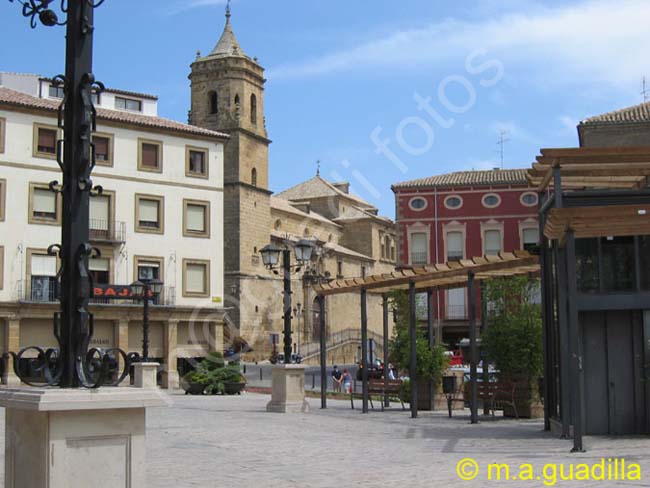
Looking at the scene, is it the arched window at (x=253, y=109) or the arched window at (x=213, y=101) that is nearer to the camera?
the arched window at (x=213, y=101)

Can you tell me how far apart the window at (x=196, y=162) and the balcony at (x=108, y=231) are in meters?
4.66

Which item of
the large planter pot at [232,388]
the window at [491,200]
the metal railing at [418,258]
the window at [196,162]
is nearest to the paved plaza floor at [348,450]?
the large planter pot at [232,388]

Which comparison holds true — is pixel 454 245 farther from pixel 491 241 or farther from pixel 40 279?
pixel 40 279

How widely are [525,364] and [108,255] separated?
27952mm

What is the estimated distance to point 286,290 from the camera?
18.7 m

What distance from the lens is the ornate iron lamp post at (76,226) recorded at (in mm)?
5305

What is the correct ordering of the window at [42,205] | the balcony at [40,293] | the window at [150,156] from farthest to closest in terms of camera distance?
the window at [150,156]
the window at [42,205]
the balcony at [40,293]

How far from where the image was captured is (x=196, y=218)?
43688 mm

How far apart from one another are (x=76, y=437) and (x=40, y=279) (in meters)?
35.5

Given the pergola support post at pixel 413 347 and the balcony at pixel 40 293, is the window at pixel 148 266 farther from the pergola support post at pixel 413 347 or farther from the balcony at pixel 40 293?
the pergola support post at pixel 413 347

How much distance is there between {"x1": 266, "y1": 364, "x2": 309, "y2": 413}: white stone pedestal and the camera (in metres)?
18.2

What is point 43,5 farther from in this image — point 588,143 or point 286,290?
point 588,143

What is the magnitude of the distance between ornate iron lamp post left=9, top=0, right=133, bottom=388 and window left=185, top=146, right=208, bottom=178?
3833cm

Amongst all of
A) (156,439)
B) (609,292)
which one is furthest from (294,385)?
(609,292)
